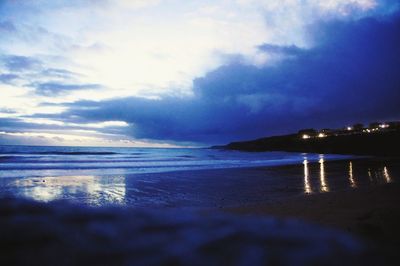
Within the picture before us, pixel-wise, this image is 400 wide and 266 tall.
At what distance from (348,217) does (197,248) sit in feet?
12.1

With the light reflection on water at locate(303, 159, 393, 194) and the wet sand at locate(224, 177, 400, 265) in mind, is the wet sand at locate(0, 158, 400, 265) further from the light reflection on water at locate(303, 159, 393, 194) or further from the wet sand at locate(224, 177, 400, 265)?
the light reflection on water at locate(303, 159, 393, 194)

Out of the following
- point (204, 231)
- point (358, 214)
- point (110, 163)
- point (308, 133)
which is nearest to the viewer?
point (204, 231)

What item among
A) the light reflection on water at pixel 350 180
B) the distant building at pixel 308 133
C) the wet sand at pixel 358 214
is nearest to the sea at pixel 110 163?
the light reflection on water at pixel 350 180

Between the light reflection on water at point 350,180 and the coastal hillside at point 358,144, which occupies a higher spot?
the coastal hillside at point 358,144

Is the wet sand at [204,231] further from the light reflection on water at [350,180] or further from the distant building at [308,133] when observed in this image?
the distant building at [308,133]

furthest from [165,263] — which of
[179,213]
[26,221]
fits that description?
[26,221]

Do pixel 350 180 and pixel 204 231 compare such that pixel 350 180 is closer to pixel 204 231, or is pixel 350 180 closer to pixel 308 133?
pixel 204 231

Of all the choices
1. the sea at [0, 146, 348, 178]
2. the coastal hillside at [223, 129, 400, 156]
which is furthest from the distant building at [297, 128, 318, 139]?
the sea at [0, 146, 348, 178]

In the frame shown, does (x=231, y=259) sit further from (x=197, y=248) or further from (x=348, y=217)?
(x=348, y=217)

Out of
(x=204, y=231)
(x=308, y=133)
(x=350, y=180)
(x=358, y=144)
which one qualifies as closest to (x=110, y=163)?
(x=350, y=180)

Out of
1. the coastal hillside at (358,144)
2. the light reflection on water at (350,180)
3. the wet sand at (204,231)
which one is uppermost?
the coastal hillside at (358,144)

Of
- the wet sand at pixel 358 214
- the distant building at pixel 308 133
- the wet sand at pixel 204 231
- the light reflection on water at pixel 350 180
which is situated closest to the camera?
the wet sand at pixel 204 231

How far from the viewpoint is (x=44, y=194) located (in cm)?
1030

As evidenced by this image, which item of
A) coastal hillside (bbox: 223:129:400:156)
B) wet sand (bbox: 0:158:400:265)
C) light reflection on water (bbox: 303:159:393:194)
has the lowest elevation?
light reflection on water (bbox: 303:159:393:194)
